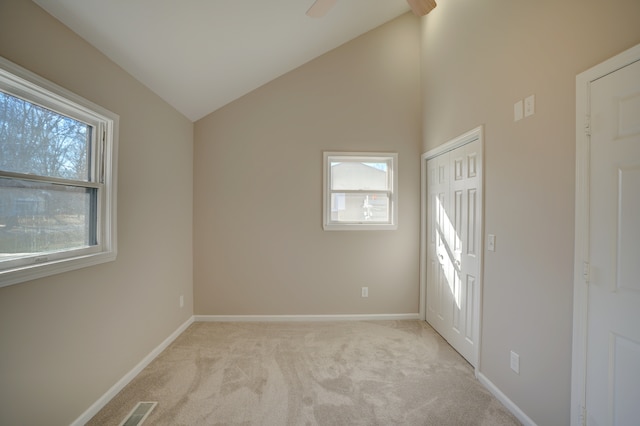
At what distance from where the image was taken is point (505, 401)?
1999mm

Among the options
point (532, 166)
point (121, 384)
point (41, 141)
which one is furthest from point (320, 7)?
point (121, 384)

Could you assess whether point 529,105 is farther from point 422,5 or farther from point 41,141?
point 41,141

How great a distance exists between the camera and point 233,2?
81.3 inches

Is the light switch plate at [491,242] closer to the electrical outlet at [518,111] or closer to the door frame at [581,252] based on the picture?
the door frame at [581,252]

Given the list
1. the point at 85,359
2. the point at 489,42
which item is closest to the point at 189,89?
the point at 85,359

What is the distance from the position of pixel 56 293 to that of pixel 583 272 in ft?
9.54

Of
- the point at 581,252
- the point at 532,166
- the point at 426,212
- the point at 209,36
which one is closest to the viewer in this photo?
the point at 581,252

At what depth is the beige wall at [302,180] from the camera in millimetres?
A: 3504

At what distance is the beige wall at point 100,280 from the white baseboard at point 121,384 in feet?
0.14

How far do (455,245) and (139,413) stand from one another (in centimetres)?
289

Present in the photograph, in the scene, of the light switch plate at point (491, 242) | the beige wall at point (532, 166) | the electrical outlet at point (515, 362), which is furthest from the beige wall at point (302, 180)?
the electrical outlet at point (515, 362)

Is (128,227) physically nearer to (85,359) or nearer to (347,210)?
(85,359)

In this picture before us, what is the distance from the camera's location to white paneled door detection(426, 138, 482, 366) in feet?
8.03

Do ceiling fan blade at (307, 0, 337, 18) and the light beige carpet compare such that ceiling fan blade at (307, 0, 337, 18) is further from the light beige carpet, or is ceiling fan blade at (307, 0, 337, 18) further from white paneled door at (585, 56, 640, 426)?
the light beige carpet
